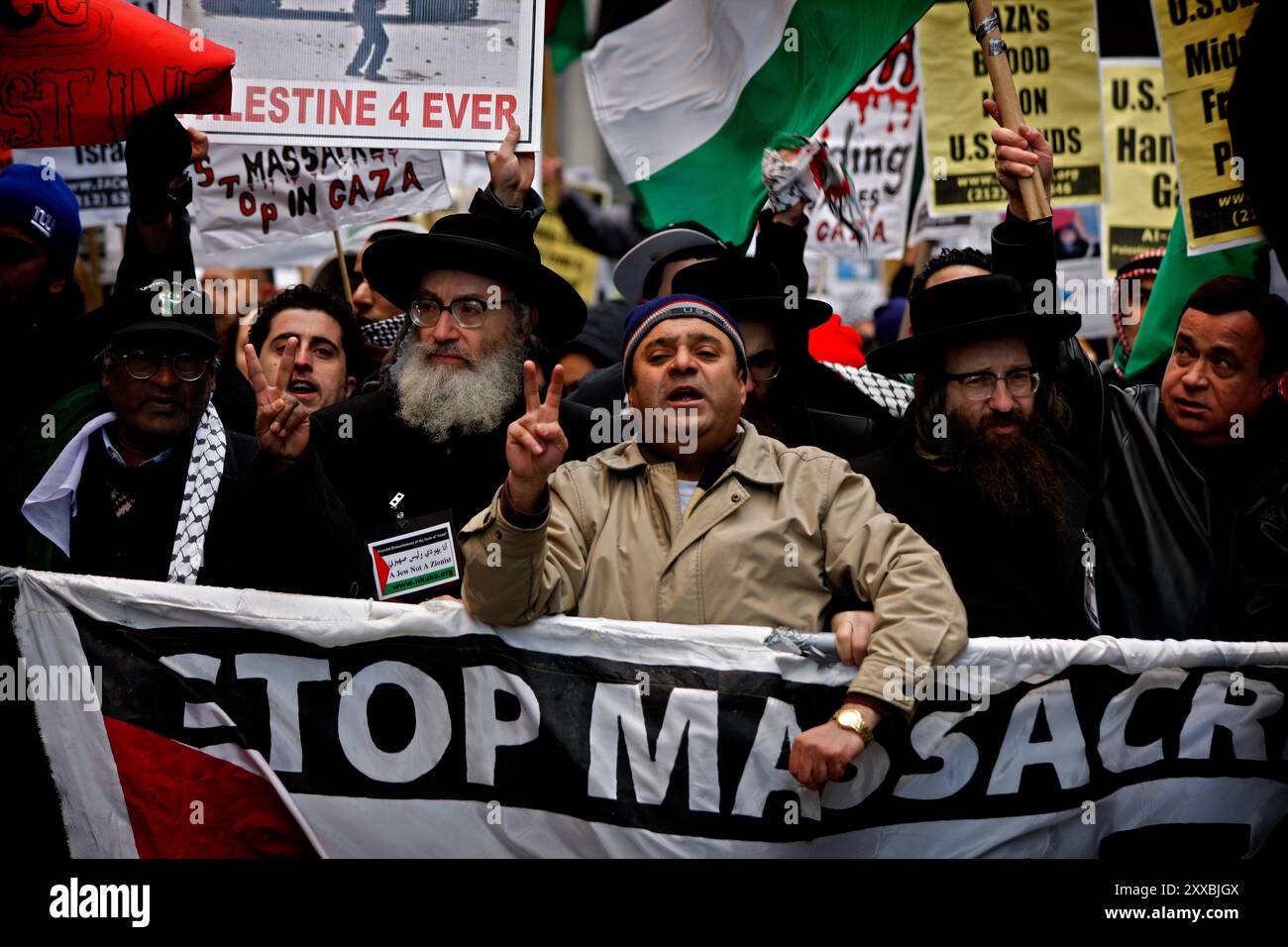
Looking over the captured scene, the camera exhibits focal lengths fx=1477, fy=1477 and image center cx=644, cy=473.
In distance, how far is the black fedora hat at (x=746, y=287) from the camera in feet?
17.0

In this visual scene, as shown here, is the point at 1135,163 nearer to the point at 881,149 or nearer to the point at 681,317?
the point at 881,149

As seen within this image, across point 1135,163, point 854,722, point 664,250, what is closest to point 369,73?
point 664,250

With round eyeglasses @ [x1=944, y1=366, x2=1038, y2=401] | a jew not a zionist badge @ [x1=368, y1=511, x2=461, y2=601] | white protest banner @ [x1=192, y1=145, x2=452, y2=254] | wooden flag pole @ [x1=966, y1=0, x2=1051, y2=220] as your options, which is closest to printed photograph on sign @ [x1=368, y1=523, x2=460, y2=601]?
a jew not a zionist badge @ [x1=368, y1=511, x2=461, y2=601]

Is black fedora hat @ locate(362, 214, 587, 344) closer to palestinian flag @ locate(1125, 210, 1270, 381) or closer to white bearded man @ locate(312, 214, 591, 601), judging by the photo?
white bearded man @ locate(312, 214, 591, 601)

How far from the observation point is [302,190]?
22.4 ft

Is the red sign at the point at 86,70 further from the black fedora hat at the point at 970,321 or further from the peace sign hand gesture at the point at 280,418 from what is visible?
the black fedora hat at the point at 970,321

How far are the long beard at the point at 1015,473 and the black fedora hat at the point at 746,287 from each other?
2.86 feet

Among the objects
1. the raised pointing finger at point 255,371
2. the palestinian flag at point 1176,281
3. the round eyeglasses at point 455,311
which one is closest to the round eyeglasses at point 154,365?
the raised pointing finger at point 255,371

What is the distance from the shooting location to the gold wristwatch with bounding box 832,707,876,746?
3.46m

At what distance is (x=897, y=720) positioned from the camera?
138 inches

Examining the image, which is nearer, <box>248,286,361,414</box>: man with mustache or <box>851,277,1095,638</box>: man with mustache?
<box>851,277,1095,638</box>: man with mustache

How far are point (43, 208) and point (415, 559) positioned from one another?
1883 millimetres

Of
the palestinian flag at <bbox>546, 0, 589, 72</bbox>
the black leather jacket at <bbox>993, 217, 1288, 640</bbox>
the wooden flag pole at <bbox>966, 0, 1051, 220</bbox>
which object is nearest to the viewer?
the black leather jacket at <bbox>993, 217, 1288, 640</bbox>

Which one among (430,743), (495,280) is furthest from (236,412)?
(430,743)
